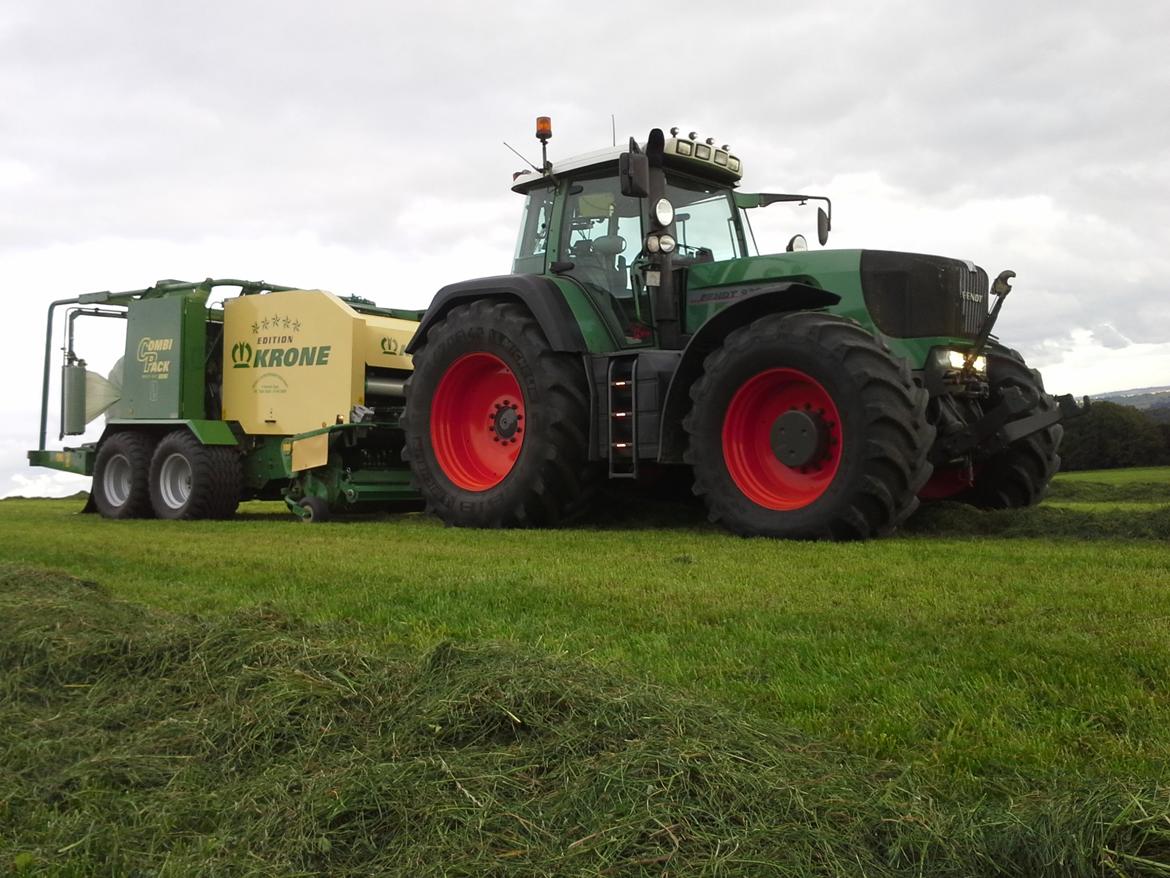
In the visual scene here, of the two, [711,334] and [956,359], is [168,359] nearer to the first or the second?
[711,334]

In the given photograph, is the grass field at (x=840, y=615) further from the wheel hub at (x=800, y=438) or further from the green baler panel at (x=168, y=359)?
the green baler panel at (x=168, y=359)

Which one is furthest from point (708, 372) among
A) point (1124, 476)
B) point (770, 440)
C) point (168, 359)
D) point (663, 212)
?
point (1124, 476)

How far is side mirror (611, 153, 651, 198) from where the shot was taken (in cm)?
729

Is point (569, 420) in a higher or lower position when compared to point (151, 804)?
higher

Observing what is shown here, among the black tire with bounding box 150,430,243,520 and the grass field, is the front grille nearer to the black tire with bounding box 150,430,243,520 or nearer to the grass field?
the grass field

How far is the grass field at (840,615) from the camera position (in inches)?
99.3

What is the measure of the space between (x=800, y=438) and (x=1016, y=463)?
7.62ft

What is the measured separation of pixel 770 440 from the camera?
22.7ft

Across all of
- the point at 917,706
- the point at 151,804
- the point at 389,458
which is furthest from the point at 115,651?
the point at 389,458

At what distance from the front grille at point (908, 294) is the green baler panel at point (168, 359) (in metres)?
7.05

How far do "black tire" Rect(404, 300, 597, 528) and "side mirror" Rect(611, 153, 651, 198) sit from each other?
4.49 feet

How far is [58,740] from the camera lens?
9.32 ft

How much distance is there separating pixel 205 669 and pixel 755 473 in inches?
175

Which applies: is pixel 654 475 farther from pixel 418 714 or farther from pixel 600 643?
pixel 418 714
